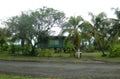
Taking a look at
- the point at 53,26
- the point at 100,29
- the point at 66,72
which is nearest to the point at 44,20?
the point at 53,26

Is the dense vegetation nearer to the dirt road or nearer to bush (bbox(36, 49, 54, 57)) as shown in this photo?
bush (bbox(36, 49, 54, 57))

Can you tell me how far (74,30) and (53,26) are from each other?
195 inches

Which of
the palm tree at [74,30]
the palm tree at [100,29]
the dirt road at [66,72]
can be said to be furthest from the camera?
the palm tree at [100,29]

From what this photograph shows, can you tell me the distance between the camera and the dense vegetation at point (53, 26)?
36.0 m

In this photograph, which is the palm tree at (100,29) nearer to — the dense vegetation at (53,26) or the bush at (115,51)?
the dense vegetation at (53,26)

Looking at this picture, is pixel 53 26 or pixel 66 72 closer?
pixel 66 72

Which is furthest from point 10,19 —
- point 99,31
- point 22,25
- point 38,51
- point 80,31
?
point 99,31

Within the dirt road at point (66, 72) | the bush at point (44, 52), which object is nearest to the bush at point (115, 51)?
the bush at point (44, 52)

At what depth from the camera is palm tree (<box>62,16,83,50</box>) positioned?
3550 centimetres

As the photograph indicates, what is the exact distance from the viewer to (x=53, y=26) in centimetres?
3956

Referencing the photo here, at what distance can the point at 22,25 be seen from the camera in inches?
1457

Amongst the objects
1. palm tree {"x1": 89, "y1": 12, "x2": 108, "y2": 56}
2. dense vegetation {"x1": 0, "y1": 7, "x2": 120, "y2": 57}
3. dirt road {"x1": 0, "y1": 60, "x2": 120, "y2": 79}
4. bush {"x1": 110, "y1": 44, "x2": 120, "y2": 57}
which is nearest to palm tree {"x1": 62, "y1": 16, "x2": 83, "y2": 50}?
dense vegetation {"x1": 0, "y1": 7, "x2": 120, "y2": 57}

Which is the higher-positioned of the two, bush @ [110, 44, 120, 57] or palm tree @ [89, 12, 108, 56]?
palm tree @ [89, 12, 108, 56]

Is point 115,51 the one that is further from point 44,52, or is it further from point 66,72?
point 66,72
